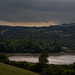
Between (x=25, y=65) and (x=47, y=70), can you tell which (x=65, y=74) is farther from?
(x=25, y=65)

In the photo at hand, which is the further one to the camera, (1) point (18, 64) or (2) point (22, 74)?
(1) point (18, 64)

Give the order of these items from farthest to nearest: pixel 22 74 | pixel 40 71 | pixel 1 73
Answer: pixel 40 71, pixel 22 74, pixel 1 73

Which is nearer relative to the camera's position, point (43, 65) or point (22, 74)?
point (22, 74)

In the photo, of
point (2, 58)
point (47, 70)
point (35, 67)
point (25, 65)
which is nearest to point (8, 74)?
point (47, 70)

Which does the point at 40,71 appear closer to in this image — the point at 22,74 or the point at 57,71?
the point at 57,71

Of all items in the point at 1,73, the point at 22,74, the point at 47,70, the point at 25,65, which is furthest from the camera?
the point at 25,65

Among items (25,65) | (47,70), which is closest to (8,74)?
(47,70)

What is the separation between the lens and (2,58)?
11406 cm

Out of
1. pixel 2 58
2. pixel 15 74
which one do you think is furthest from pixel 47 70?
pixel 2 58

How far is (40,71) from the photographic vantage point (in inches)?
3378

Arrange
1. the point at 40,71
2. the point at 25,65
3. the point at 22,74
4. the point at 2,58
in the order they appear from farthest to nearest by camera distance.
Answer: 1. the point at 2,58
2. the point at 25,65
3. the point at 40,71
4. the point at 22,74

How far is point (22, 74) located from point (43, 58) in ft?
98.9

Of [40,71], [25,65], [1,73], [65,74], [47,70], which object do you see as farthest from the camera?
[25,65]

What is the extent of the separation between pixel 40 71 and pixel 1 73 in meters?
25.1
